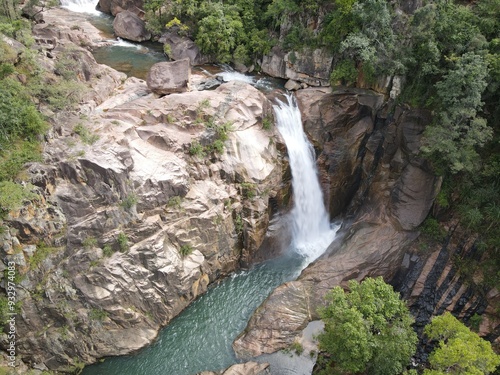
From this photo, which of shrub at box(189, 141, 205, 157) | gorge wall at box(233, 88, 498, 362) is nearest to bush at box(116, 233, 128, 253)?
shrub at box(189, 141, 205, 157)

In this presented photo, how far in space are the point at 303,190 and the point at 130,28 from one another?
20.5 m

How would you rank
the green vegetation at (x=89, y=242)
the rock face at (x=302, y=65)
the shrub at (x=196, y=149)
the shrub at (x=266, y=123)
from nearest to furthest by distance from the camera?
the green vegetation at (x=89, y=242)
the shrub at (x=196, y=149)
the shrub at (x=266, y=123)
the rock face at (x=302, y=65)

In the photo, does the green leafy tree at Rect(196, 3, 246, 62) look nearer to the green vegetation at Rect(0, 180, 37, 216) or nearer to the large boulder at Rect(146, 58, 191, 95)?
the large boulder at Rect(146, 58, 191, 95)

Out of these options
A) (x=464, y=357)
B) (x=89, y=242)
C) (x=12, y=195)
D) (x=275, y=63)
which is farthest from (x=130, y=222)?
(x=275, y=63)

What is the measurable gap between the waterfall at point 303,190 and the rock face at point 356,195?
627mm

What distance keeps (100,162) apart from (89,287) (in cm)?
548

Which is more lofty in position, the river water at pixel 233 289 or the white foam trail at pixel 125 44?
the white foam trail at pixel 125 44

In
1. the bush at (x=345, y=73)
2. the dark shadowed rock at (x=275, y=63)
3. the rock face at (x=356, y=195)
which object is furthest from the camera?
the dark shadowed rock at (x=275, y=63)

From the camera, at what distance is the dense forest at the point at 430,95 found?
55.4 feet

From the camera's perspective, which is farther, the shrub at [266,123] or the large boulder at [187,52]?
the large boulder at [187,52]

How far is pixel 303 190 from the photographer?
2438cm

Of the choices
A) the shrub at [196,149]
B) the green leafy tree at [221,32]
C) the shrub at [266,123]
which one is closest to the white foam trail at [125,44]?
the green leafy tree at [221,32]

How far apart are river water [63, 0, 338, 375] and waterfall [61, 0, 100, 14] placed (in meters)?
11.4

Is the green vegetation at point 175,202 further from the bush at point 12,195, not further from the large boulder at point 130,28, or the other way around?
the large boulder at point 130,28
